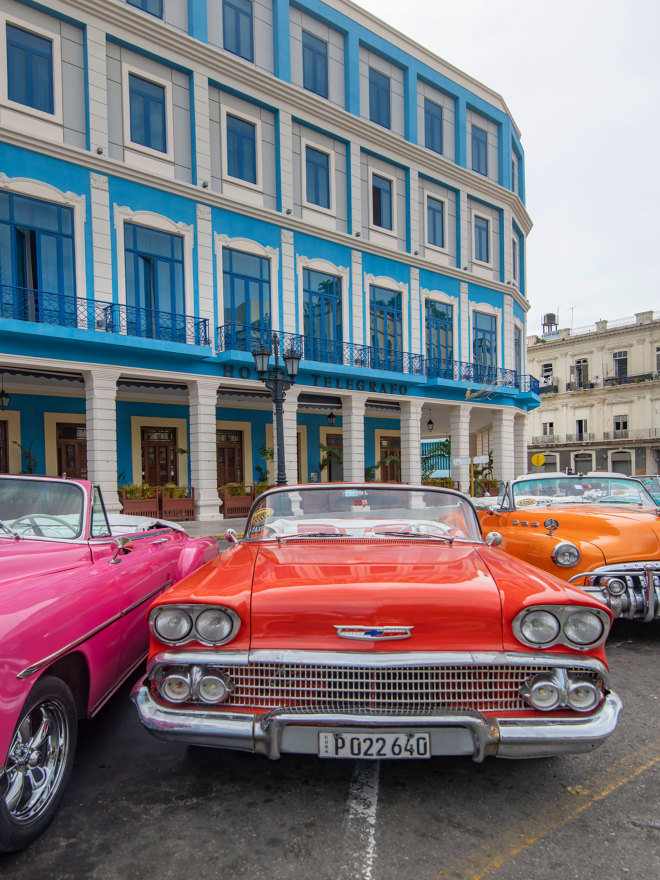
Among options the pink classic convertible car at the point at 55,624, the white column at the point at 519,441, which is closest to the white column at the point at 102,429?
the pink classic convertible car at the point at 55,624

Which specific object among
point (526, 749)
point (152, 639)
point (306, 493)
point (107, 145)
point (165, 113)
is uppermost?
point (165, 113)

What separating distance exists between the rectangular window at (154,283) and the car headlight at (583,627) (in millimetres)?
14656

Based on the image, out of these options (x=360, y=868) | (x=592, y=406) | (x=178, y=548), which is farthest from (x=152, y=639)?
(x=592, y=406)

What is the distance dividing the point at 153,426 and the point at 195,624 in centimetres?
1788

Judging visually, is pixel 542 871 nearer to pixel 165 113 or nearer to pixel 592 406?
pixel 165 113

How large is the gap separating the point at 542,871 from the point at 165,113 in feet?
61.1

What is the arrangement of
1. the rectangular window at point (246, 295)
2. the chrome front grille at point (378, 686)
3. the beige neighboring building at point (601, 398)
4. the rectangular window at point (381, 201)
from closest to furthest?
the chrome front grille at point (378, 686) → the rectangular window at point (246, 295) → the rectangular window at point (381, 201) → the beige neighboring building at point (601, 398)

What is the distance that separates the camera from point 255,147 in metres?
17.8

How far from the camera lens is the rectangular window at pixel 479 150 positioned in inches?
969

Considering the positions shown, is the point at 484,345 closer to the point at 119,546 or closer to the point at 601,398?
the point at 119,546

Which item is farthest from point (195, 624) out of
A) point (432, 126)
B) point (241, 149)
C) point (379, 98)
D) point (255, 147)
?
point (432, 126)

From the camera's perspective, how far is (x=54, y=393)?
1722cm

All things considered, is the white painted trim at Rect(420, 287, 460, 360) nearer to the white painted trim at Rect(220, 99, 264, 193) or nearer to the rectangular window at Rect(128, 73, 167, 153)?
the white painted trim at Rect(220, 99, 264, 193)

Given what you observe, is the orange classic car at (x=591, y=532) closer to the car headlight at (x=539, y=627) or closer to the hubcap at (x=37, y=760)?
the car headlight at (x=539, y=627)
